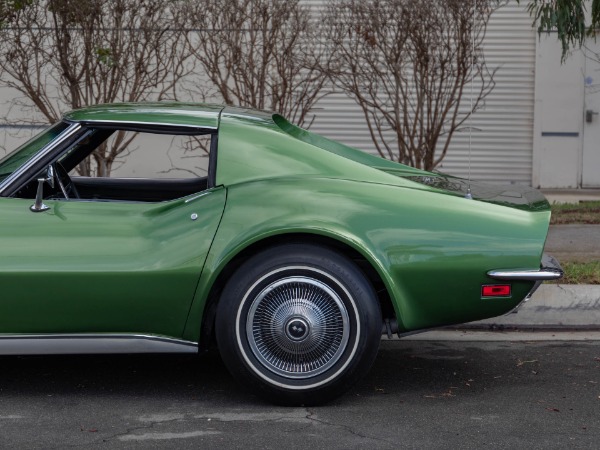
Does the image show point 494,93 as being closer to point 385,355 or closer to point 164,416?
point 385,355

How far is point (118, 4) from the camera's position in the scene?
989 cm

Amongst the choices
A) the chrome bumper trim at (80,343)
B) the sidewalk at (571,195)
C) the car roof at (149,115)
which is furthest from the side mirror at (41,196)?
the sidewalk at (571,195)

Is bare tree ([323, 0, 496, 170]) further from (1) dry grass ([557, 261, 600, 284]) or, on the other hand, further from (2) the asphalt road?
(2) the asphalt road

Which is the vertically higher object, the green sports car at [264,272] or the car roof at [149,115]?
the car roof at [149,115]

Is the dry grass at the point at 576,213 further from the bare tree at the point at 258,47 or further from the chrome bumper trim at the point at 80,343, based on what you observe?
the chrome bumper trim at the point at 80,343

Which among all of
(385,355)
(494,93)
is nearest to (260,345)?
(385,355)

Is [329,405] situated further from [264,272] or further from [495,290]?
[495,290]

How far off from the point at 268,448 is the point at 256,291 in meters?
0.84

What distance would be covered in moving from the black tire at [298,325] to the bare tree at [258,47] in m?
5.71

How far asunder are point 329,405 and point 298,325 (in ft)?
1.42

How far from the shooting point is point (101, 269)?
5.08m

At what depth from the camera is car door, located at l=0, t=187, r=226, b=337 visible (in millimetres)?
5086

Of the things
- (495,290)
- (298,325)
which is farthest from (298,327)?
(495,290)

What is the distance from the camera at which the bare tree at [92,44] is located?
392 inches
